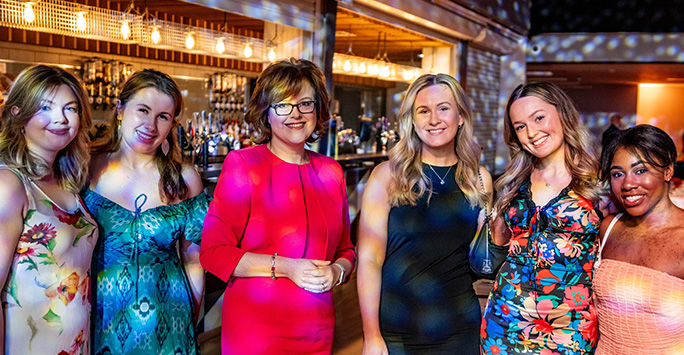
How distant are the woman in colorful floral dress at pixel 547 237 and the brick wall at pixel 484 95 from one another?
6.95 metres

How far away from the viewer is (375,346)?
2047 millimetres

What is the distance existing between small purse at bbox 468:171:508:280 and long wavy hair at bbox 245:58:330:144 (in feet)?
2.16

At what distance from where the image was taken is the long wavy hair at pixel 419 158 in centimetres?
208

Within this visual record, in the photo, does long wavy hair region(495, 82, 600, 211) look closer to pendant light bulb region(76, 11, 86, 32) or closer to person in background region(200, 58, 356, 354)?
person in background region(200, 58, 356, 354)

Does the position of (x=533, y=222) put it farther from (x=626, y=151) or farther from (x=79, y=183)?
(x=79, y=183)

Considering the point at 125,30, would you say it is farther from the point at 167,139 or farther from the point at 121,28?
the point at 167,139

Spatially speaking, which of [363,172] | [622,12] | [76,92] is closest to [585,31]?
[622,12]

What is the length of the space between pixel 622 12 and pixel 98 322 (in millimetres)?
10262

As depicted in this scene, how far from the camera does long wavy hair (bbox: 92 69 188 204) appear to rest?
209cm

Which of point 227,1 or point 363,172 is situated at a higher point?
Answer: point 227,1

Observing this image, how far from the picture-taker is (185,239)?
7.09 feet

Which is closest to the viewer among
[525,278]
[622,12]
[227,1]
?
[525,278]

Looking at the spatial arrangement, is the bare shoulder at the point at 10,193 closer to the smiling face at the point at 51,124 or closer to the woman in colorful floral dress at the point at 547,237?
the smiling face at the point at 51,124

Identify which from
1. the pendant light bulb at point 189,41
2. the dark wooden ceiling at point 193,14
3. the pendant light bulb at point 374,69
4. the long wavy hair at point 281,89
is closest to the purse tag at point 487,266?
the long wavy hair at point 281,89
